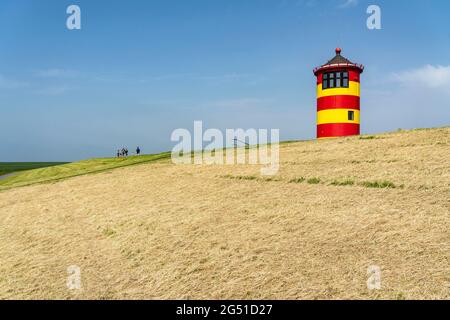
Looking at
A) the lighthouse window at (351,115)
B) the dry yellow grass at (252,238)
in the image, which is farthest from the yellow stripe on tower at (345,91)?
the dry yellow grass at (252,238)

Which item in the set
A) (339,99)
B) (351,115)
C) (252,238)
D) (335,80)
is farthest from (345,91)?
(252,238)

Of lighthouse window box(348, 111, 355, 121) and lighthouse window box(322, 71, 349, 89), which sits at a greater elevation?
lighthouse window box(322, 71, 349, 89)

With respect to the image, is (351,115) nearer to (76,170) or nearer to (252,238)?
(252,238)

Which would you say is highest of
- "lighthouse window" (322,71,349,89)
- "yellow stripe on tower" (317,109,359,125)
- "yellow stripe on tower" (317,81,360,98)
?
"lighthouse window" (322,71,349,89)

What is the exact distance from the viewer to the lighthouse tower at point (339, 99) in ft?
106

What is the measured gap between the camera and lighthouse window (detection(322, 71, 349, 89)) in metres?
32.5

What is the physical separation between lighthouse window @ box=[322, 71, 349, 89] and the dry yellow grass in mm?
16026

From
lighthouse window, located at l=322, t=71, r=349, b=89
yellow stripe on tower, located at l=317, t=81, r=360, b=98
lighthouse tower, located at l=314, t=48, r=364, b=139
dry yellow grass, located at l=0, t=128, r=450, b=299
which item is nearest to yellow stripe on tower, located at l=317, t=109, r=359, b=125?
lighthouse tower, located at l=314, t=48, r=364, b=139

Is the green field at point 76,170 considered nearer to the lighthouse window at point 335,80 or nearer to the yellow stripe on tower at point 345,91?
the yellow stripe on tower at point 345,91

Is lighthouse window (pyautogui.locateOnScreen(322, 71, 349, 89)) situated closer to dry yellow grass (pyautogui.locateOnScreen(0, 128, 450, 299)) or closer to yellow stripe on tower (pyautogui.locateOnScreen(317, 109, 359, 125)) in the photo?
yellow stripe on tower (pyautogui.locateOnScreen(317, 109, 359, 125))

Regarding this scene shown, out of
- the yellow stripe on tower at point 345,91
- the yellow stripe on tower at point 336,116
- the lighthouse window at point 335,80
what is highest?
the lighthouse window at point 335,80

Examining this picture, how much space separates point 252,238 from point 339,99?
25.8m
